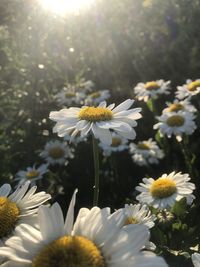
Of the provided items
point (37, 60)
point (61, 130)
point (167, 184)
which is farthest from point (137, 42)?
point (61, 130)

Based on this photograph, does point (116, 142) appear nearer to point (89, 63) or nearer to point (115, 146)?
point (115, 146)

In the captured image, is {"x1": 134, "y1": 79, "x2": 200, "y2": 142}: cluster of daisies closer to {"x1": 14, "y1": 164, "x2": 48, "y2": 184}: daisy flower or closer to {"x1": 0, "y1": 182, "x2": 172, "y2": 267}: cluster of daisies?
{"x1": 14, "y1": 164, "x2": 48, "y2": 184}: daisy flower

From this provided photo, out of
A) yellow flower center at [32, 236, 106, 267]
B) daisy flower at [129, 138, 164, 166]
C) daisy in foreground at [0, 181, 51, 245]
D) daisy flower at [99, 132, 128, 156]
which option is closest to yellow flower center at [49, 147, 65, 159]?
daisy flower at [99, 132, 128, 156]

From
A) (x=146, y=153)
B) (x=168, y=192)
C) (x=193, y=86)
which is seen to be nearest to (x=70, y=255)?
(x=168, y=192)

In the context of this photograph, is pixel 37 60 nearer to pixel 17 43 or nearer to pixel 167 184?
pixel 17 43

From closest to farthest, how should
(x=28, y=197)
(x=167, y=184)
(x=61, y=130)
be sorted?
(x=28, y=197)
(x=61, y=130)
(x=167, y=184)

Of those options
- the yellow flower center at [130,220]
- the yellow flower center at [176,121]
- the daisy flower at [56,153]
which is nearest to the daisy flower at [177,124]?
the yellow flower center at [176,121]
